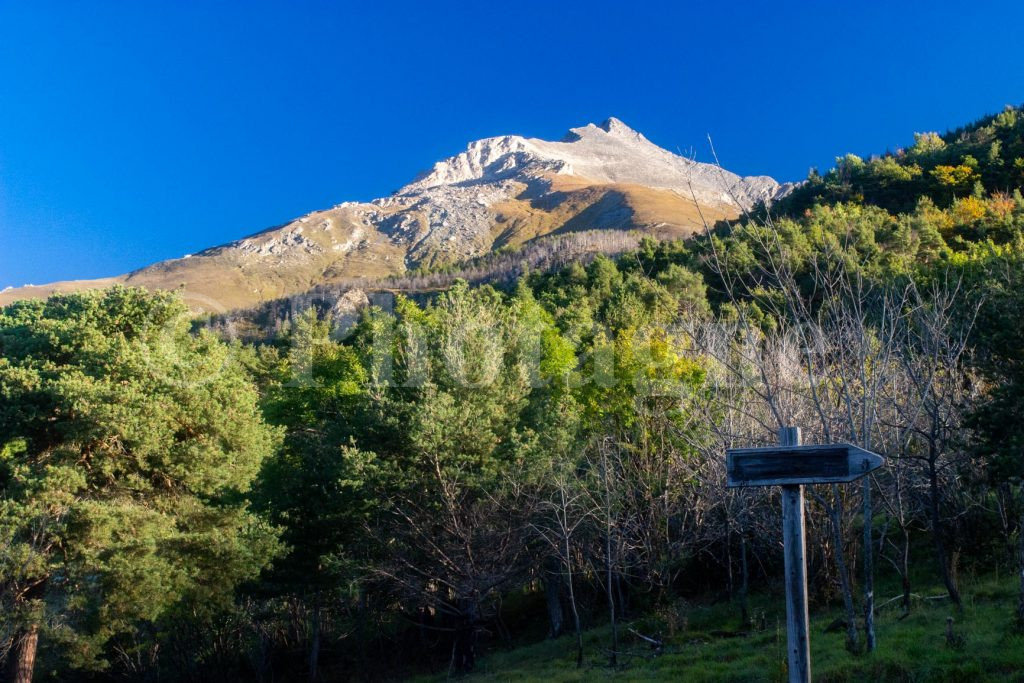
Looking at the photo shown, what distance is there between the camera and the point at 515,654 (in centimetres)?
1881

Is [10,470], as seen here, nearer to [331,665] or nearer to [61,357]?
[61,357]

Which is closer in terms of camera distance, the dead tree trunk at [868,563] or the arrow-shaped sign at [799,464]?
the arrow-shaped sign at [799,464]

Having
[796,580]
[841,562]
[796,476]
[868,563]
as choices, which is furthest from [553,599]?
[796,476]

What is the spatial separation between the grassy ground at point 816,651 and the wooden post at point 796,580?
14.3 feet

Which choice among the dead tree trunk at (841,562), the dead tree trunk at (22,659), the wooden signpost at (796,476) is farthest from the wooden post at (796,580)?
the dead tree trunk at (22,659)

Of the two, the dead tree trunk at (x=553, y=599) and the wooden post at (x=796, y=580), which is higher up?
the wooden post at (x=796, y=580)

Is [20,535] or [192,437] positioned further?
[192,437]

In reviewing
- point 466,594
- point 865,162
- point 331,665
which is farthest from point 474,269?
point 466,594

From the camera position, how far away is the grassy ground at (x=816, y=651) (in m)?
8.11

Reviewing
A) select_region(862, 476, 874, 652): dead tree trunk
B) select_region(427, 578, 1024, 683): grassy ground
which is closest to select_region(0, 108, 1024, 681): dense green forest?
select_region(862, 476, 874, 652): dead tree trunk

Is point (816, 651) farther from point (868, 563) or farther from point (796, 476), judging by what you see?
point (796, 476)

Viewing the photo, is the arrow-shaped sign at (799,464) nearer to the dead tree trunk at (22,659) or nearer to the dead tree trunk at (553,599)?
the dead tree trunk at (553,599)

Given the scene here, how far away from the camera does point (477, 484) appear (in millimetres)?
17297

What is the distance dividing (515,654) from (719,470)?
860cm
